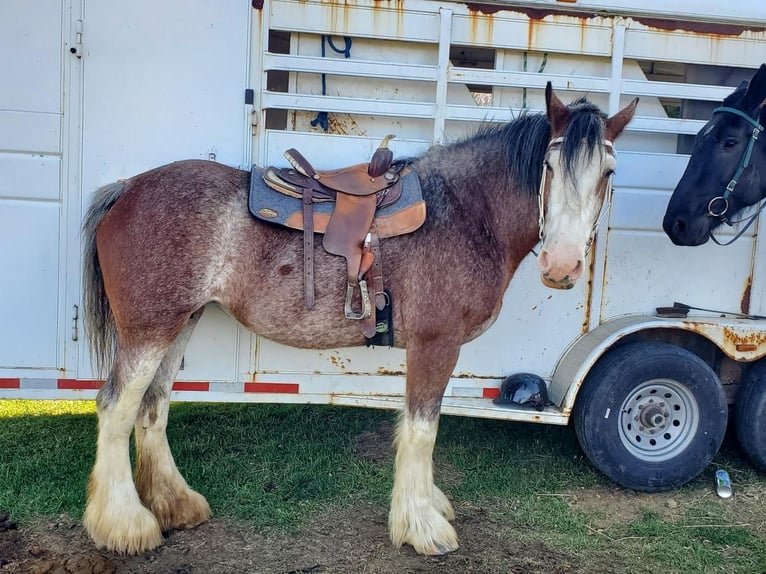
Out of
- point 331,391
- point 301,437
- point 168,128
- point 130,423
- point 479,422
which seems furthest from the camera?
point 479,422

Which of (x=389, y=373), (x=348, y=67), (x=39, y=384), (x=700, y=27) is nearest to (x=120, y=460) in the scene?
(x=39, y=384)

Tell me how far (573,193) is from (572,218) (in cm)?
11

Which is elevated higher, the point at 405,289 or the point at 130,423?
the point at 405,289

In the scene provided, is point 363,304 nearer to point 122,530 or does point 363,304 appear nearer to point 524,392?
point 524,392

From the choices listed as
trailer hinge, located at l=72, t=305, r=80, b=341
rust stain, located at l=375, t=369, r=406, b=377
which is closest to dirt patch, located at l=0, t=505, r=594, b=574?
rust stain, located at l=375, t=369, r=406, b=377

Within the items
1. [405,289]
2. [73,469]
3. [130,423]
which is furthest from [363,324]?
[73,469]

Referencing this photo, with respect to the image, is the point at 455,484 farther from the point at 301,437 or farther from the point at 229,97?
the point at 229,97

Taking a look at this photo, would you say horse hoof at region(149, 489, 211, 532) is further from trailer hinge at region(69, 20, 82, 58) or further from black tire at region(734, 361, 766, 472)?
black tire at region(734, 361, 766, 472)

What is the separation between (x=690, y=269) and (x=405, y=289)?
6.38 feet

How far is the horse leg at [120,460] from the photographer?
9.84ft

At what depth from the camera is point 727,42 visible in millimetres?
3801

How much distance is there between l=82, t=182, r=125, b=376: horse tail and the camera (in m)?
3.21

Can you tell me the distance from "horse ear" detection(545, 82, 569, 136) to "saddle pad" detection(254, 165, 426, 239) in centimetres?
71

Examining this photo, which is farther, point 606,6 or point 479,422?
point 479,422
